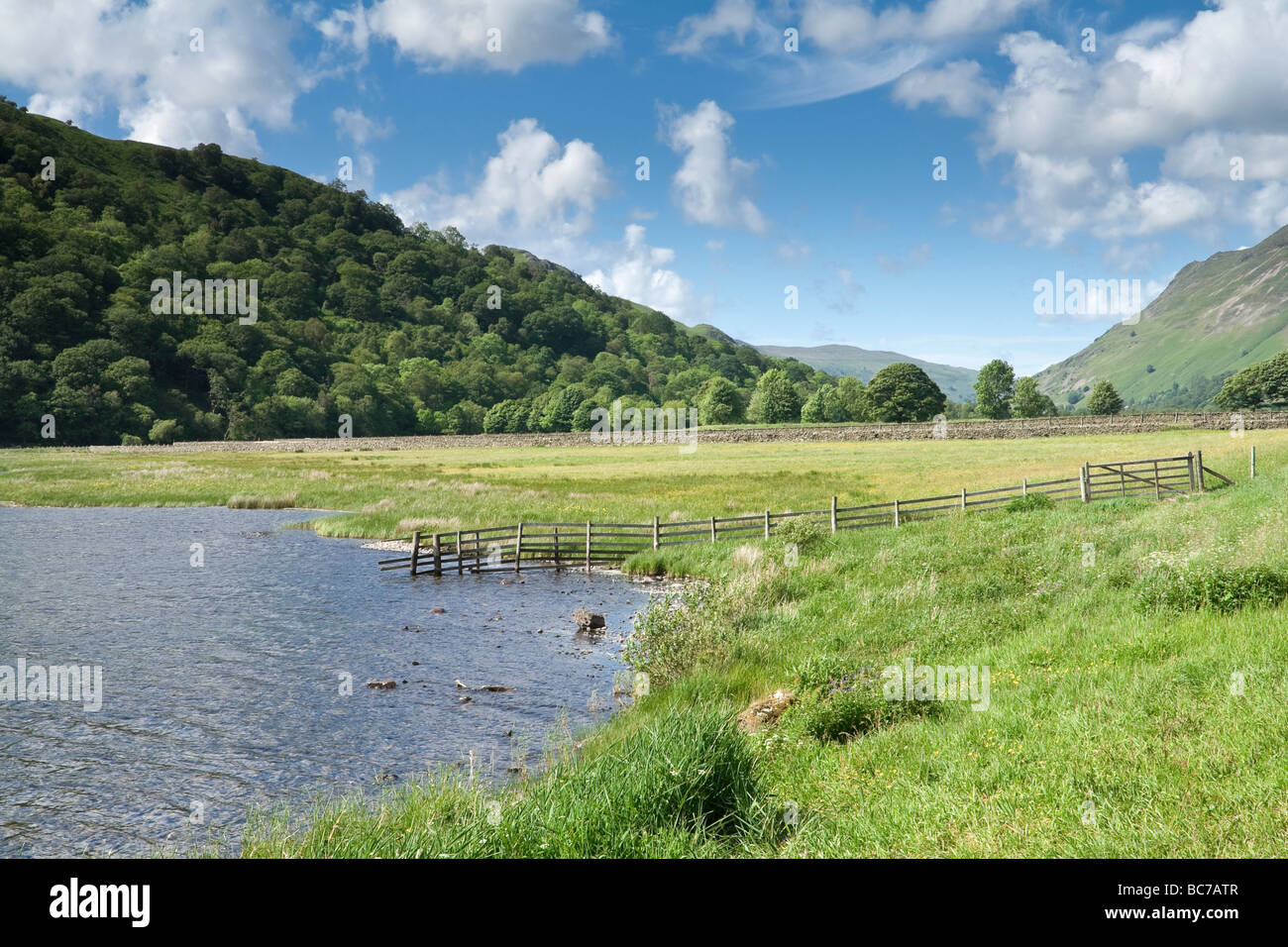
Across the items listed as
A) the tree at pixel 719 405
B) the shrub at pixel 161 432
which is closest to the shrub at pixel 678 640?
the tree at pixel 719 405

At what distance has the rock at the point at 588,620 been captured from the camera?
22.4 metres

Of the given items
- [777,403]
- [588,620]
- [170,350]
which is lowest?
[588,620]

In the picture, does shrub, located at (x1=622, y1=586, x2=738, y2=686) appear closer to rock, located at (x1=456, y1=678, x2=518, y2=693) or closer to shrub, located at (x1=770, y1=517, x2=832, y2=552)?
rock, located at (x1=456, y1=678, x2=518, y2=693)

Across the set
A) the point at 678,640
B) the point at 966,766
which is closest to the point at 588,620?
the point at 678,640

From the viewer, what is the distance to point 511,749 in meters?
13.3

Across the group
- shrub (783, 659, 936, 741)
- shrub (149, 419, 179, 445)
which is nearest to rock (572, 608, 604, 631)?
shrub (783, 659, 936, 741)

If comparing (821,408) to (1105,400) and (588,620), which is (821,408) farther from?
(588,620)

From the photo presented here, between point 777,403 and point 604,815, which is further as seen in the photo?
point 777,403

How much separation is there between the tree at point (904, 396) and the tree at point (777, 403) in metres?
18.5

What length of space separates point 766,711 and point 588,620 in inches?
414

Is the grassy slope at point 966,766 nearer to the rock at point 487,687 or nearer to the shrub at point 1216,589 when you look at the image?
the shrub at point 1216,589

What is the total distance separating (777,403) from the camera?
469 feet
